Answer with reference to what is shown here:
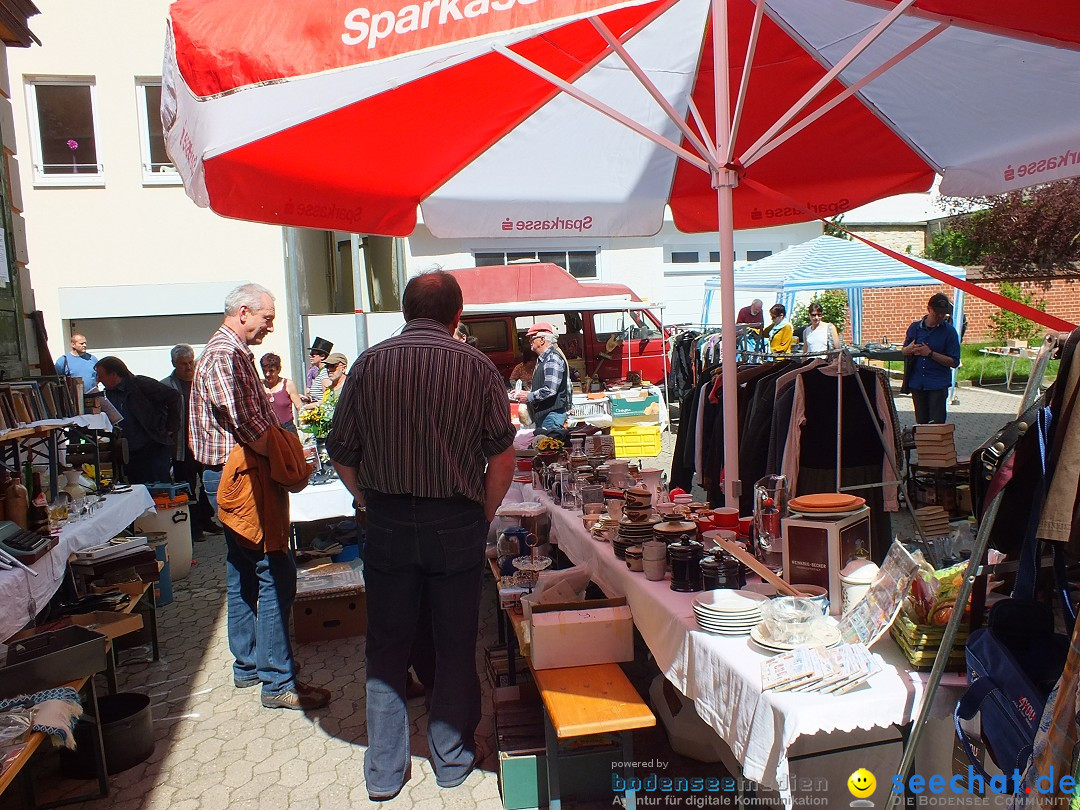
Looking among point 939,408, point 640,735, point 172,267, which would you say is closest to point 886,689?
point 640,735

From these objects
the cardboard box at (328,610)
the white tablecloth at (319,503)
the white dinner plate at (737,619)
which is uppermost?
the white dinner plate at (737,619)

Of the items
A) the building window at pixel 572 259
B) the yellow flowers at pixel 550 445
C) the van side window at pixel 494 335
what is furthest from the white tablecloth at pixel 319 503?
the building window at pixel 572 259

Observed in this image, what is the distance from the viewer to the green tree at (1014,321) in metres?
19.0

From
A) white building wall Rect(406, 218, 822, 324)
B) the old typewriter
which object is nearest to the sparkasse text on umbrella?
the old typewriter

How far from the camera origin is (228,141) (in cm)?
285

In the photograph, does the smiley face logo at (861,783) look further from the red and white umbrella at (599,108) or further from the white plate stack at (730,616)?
the red and white umbrella at (599,108)

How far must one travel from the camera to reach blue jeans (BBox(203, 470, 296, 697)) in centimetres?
396

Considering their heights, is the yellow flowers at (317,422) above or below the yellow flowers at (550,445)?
above

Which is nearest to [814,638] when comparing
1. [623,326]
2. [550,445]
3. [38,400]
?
[550,445]

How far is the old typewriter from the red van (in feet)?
30.9

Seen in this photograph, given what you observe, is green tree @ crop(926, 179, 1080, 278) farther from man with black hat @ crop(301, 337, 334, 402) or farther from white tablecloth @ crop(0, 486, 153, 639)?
white tablecloth @ crop(0, 486, 153, 639)

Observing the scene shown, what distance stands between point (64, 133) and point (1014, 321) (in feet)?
65.8

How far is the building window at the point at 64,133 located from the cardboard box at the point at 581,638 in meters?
12.8

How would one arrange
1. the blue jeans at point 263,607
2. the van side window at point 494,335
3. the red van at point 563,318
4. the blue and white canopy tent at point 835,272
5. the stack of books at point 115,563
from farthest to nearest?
the van side window at point 494,335, the red van at point 563,318, the blue and white canopy tent at point 835,272, the stack of books at point 115,563, the blue jeans at point 263,607
